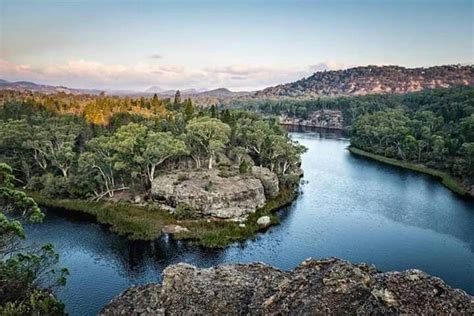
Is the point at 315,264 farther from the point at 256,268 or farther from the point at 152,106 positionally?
the point at 152,106

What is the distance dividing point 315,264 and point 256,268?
23.6 feet

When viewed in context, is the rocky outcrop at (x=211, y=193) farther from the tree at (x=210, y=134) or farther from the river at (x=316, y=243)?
the river at (x=316, y=243)

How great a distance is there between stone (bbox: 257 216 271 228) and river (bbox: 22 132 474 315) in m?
1.04

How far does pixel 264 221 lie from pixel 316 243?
7872 mm

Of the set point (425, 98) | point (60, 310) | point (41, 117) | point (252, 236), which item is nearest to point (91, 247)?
point (252, 236)

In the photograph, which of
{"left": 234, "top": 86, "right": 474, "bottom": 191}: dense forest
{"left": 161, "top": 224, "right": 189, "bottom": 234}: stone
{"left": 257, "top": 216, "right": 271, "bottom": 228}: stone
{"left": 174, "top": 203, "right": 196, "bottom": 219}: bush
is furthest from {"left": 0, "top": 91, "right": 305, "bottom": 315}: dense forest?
{"left": 234, "top": 86, "right": 474, "bottom": 191}: dense forest

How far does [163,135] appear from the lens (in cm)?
6588

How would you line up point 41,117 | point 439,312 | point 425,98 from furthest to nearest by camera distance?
point 425,98 < point 41,117 < point 439,312

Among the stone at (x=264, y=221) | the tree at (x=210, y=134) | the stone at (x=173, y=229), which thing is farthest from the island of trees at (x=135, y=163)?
the stone at (x=264, y=221)

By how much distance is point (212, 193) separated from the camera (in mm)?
56031

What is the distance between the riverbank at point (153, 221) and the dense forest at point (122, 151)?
3.80 m

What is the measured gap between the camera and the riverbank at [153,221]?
49.6m

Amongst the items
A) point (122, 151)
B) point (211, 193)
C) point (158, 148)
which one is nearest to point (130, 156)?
point (122, 151)

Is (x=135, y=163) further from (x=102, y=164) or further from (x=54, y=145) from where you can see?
Answer: (x=54, y=145)
